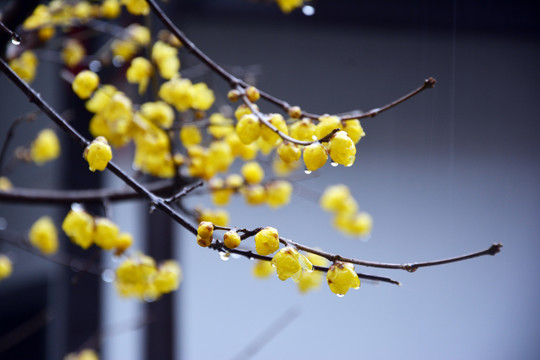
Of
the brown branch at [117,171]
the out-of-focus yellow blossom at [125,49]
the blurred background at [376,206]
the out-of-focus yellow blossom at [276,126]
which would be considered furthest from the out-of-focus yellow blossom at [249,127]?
the out-of-focus yellow blossom at [125,49]

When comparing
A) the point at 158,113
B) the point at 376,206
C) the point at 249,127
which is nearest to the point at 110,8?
the point at 158,113

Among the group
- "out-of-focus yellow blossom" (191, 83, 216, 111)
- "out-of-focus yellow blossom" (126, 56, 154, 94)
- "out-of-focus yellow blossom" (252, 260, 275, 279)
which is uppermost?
"out-of-focus yellow blossom" (126, 56, 154, 94)

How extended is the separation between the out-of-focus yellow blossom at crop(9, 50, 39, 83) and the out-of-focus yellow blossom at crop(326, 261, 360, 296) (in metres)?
0.58

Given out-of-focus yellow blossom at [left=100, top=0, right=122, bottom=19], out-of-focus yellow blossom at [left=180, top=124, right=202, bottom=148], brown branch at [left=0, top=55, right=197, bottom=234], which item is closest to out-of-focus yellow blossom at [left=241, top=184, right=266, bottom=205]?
out-of-focus yellow blossom at [left=180, top=124, right=202, bottom=148]

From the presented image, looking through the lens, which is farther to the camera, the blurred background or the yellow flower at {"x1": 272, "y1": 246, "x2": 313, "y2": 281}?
the blurred background

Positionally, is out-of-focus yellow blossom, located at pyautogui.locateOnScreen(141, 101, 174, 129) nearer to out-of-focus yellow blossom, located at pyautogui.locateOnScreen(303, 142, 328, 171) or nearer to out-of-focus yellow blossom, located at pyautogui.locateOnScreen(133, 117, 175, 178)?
out-of-focus yellow blossom, located at pyautogui.locateOnScreen(133, 117, 175, 178)

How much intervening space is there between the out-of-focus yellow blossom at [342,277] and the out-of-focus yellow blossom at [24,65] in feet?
1.90

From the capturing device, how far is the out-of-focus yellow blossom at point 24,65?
2.26 feet

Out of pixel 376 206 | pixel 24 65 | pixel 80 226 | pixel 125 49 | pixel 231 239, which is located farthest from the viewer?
pixel 376 206

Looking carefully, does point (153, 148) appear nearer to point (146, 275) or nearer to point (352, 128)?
point (146, 275)

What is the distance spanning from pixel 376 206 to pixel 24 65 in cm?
90

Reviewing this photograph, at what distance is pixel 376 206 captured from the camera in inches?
49.0

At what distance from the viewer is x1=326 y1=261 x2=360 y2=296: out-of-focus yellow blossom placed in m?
0.36

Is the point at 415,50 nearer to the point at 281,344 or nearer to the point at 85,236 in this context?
the point at 85,236
